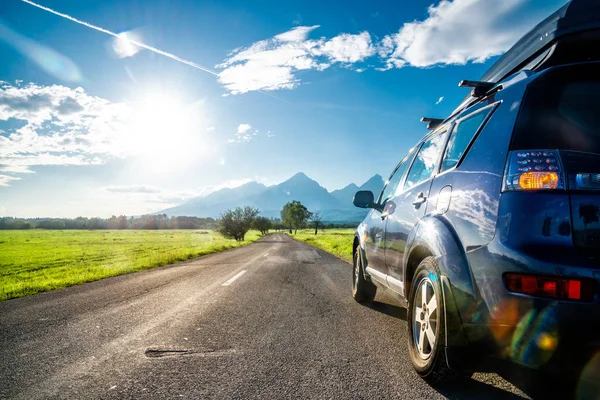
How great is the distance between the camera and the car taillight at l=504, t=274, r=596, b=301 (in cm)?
151

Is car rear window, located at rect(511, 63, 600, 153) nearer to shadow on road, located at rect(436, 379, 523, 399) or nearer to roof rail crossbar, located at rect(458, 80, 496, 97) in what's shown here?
roof rail crossbar, located at rect(458, 80, 496, 97)

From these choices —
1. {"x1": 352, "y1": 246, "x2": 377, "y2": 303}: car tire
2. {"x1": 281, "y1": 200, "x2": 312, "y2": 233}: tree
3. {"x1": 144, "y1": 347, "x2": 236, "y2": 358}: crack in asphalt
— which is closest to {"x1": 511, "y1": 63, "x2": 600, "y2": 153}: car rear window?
{"x1": 144, "y1": 347, "x2": 236, "y2": 358}: crack in asphalt

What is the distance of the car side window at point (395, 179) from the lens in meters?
4.22

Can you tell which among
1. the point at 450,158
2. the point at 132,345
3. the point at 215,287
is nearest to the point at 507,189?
the point at 450,158

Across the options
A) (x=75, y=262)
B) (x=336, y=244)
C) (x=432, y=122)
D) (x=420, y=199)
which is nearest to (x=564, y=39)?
(x=420, y=199)

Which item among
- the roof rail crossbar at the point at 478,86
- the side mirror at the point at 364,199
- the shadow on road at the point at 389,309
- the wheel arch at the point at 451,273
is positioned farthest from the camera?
the side mirror at the point at 364,199

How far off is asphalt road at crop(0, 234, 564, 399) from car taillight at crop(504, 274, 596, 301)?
3.35 feet

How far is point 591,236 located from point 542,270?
0.26 meters

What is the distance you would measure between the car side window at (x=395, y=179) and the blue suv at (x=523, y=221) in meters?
1.55

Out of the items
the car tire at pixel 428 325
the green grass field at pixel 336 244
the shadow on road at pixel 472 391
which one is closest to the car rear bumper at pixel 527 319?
the car tire at pixel 428 325

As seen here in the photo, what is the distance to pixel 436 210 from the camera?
8.11ft

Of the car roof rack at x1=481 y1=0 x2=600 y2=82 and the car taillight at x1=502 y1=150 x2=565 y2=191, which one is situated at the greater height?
the car roof rack at x1=481 y1=0 x2=600 y2=82

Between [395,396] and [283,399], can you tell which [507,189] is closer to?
[395,396]

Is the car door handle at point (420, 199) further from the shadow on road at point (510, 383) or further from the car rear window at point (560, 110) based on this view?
the shadow on road at point (510, 383)
